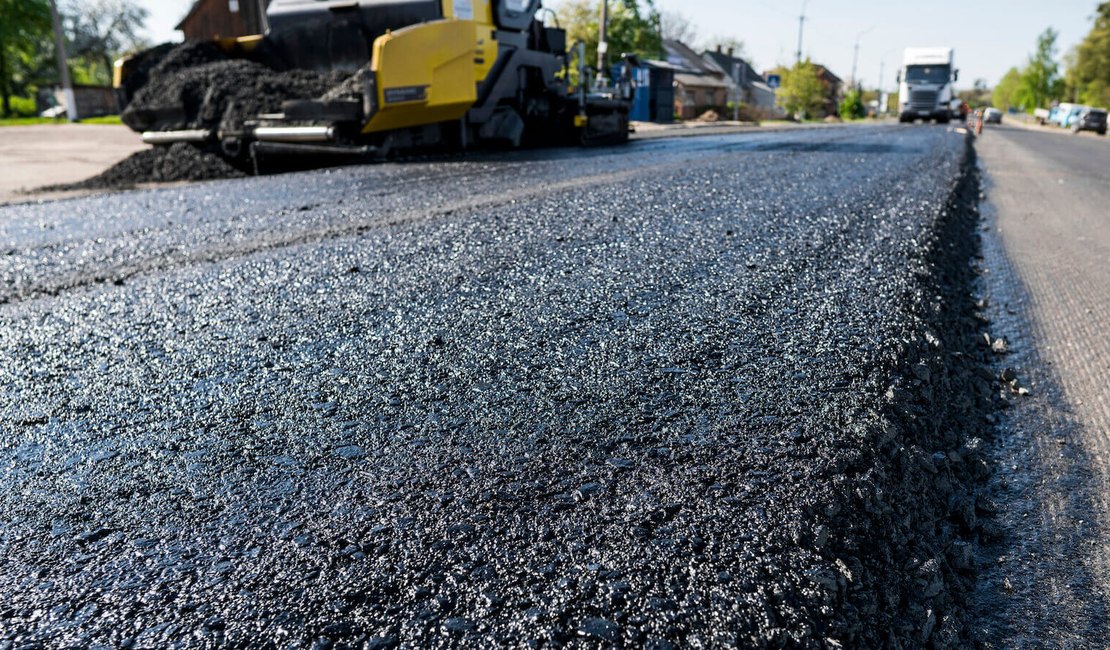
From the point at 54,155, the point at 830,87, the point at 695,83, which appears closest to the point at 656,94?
the point at 695,83

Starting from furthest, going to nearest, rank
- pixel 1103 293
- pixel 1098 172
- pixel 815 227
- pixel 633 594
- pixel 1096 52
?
pixel 1096 52 → pixel 1098 172 → pixel 815 227 → pixel 1103 293 → pixel 633 594

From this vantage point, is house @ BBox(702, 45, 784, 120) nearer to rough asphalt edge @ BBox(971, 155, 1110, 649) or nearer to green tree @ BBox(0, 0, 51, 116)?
green tree @ BBox(0, 0, 51, 116)

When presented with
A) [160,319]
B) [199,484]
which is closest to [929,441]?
[199,484]

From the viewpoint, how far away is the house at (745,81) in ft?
214

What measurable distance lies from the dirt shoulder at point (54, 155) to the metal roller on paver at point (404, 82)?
1437mm

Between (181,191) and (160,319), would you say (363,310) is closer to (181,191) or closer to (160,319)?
(160,319)

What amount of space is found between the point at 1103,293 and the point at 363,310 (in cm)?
382

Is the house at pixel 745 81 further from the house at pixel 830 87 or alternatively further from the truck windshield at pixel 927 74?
the truck windshield at pixel 927 74

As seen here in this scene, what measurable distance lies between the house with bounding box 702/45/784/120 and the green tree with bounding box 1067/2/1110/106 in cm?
2862

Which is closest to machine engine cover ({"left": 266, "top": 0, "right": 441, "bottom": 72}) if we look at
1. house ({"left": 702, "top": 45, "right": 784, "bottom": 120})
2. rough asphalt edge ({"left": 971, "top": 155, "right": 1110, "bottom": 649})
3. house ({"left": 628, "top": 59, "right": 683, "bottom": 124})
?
rough asphalt edge ({"left": 971, "top": 155, "right": 1110, "bottom": 649})

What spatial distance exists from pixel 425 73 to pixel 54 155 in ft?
27.6

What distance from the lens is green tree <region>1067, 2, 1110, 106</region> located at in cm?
6900

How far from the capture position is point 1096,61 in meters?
70.2

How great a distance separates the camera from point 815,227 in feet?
15.2
